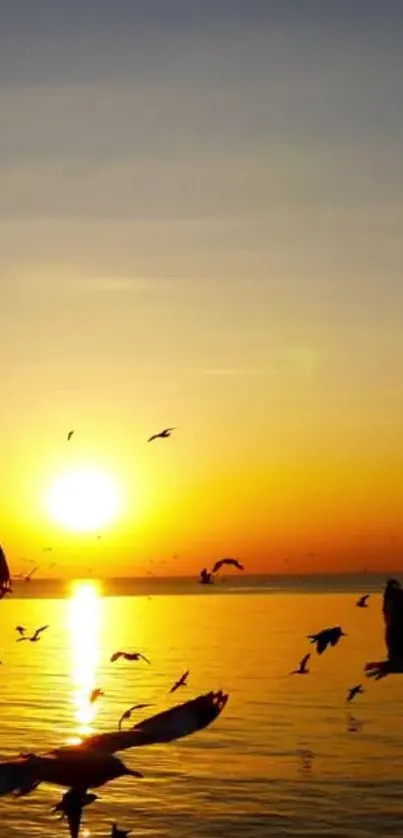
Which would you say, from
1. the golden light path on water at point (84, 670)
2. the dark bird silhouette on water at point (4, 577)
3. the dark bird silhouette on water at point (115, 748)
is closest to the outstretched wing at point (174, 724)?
the dark bird silhouette on water at point (115, 748)

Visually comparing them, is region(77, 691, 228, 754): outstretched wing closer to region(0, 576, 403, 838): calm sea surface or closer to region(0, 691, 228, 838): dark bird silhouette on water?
region(0, 691, 228, 838): dark bird silhouette on water

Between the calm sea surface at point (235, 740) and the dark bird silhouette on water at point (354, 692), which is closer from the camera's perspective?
the calm sea surface at point (235, 740)

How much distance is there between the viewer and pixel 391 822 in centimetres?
3052

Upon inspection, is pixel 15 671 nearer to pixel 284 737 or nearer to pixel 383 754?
pixel 284 737

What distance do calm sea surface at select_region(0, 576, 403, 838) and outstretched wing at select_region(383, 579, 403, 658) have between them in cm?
2136

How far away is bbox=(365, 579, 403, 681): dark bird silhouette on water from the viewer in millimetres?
9422

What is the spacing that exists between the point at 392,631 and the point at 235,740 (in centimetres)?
3547

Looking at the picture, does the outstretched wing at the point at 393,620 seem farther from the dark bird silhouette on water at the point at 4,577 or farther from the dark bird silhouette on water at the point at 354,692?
the dark bird silhouette on water at the point at 354,692

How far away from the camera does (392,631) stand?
9.62 m

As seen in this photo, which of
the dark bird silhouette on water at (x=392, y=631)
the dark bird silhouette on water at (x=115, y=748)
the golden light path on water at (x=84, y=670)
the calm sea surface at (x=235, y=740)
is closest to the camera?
the dark bird silhouette on water at (x=392, y=631)

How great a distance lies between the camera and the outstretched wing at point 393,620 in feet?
31.1

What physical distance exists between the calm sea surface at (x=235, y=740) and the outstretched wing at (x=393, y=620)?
70.1 ft

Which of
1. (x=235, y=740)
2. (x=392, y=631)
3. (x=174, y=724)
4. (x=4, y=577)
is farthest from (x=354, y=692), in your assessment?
(x=4, y=577)

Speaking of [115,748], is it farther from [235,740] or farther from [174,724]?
[235,740]
